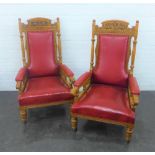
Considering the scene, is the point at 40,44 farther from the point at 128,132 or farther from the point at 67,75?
the point at 128,132

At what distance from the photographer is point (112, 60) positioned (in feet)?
7.34

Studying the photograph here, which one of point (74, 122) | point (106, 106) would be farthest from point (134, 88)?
point (74, 122)

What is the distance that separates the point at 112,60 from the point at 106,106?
593 mm

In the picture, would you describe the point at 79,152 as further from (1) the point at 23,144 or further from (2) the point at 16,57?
(2) the point at 16,57

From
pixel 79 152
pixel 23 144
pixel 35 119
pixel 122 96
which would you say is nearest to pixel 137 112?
pixel 122 96

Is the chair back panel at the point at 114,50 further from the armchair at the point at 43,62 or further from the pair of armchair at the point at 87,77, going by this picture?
the armchair at the point at 43,62

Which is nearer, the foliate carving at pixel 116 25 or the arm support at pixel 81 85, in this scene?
the arm support at pixel 81 85

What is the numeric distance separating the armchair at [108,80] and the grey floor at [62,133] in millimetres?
148

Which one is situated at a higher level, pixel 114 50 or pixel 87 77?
pixel 114 50

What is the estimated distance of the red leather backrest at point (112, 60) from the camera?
86.7 inches

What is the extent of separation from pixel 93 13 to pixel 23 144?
5.79 feet

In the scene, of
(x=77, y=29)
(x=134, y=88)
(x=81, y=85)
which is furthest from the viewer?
(x=77, y=29)

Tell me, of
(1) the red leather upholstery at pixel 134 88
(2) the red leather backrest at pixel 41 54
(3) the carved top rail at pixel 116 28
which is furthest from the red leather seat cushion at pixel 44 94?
(3) the carved top rail at pixel 116 28

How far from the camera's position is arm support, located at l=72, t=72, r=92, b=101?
202 cm
